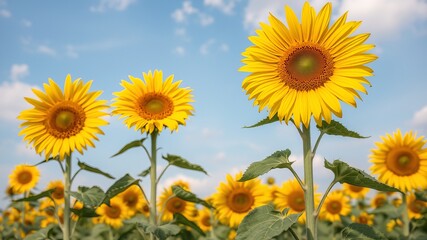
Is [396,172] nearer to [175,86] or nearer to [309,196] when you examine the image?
[175,86]

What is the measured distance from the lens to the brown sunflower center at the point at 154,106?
20.6 feet

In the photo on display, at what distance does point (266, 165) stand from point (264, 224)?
0.45 m

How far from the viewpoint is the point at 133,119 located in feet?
20.2

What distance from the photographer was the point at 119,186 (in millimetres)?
5598

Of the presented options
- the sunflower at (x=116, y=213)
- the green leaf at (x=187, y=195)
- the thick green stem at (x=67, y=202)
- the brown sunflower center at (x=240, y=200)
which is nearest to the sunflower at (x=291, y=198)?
the brown sunflower center at (x=240, y=200)

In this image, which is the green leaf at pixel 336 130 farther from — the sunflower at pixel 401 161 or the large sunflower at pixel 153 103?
the sunflower at pixel 401 161

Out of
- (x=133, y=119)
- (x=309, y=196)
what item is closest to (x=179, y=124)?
(x=133, y=119)

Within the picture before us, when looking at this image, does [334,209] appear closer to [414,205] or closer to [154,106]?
[414,205]

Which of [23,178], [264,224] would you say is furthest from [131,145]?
[23,178]

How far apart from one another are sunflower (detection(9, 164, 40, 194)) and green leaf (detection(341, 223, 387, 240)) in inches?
339

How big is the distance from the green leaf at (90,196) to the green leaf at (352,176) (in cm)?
265

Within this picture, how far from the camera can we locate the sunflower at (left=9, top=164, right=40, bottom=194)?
36.5ft

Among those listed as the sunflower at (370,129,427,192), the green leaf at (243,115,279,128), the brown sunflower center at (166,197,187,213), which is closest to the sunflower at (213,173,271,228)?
the brown sunflower center at (166,197,187,213)

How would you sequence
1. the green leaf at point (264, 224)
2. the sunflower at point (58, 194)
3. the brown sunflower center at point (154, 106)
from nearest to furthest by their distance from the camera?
1. the green leaf at point (264, 224)
2. the brown sunflower center at point (154, 106)
3. the sunflower at point (58, 194)
